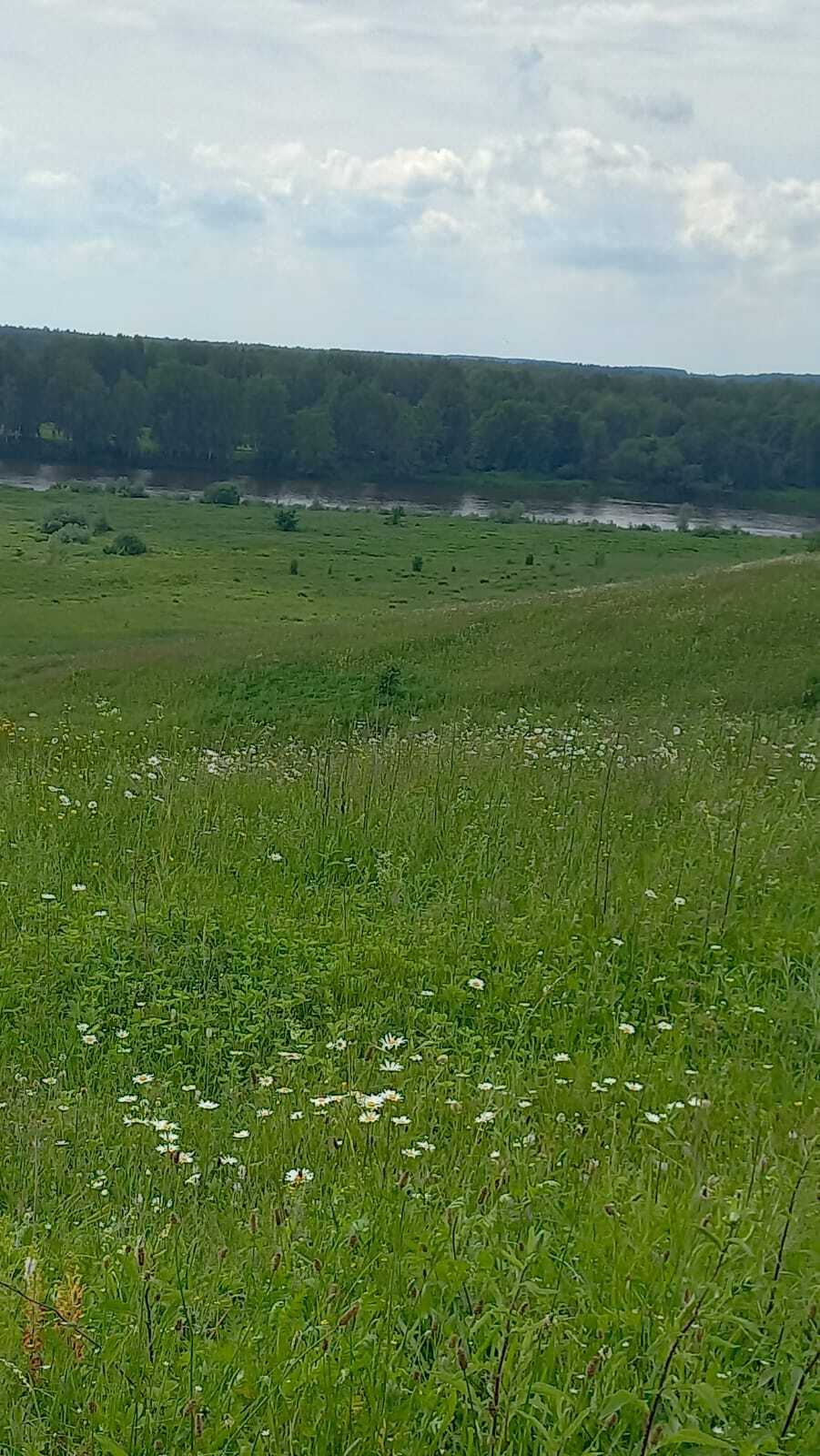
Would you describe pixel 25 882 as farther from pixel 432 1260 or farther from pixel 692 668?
pixel 692 668

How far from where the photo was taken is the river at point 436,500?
10262cm

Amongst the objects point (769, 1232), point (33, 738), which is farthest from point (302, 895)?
point (33, 738)

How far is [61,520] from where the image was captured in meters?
78.9

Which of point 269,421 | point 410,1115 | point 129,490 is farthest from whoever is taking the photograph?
point 269,421

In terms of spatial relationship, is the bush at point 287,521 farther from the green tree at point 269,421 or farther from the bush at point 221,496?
the green tree at point 269,421

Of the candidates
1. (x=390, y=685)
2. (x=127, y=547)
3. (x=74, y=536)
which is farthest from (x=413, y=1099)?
(x=74, y=536)

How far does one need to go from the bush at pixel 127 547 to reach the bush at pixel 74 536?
7.98 ft

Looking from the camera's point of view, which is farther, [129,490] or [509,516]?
[129,490]

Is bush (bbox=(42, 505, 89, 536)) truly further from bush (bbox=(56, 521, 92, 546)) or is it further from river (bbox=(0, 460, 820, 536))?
river (bbox=(0, 460, 820, 536))

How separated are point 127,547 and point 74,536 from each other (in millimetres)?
4928

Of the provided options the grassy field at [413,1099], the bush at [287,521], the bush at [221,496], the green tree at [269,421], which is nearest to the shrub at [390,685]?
the grassy field at [413,1099]

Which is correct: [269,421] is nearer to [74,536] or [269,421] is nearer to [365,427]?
[365,427]

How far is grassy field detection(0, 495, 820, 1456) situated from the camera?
259 centimetres

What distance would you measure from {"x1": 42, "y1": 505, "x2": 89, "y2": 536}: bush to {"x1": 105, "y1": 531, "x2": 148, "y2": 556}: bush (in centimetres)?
646
